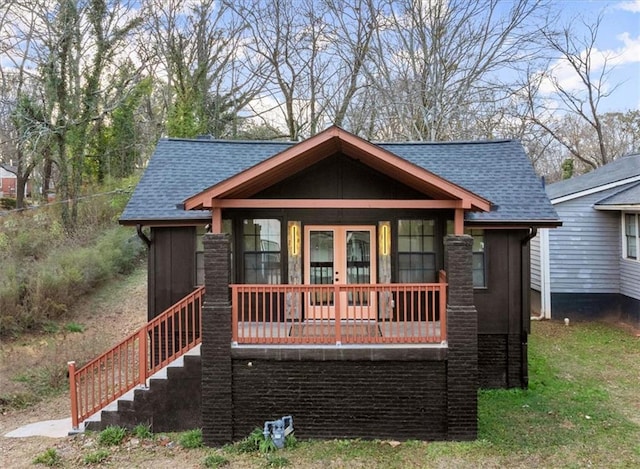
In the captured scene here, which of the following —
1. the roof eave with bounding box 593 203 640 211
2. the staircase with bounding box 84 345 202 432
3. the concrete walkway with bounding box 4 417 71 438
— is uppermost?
the roof eave with bounding box 593 203 640 211

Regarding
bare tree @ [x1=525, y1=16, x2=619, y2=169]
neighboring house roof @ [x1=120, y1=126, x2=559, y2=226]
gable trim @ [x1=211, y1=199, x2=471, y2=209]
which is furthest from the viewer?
bare tree @ [x1=525, y1=16, x2=619, y2=169]

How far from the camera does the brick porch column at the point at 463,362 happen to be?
652 centimetres

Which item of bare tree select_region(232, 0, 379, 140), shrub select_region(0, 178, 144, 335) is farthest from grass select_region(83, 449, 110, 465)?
bare tree select_region(232, 0, 379, 140)

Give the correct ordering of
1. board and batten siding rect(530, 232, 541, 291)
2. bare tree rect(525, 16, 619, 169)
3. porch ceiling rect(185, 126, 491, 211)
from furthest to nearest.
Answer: bare tree rect(525, 16, 619, 169), board and batten siding rect(530, 232, 541, 291), porch ceiling rect(185, 126, 491, 211)

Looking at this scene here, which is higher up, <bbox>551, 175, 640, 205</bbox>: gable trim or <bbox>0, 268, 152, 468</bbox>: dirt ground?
<bbox>551, 175, 640, 205</bbox>: gable trim

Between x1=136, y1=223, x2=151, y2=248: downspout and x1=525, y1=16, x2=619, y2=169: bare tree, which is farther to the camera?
x1=525, y1=16, x2=619, y2=169: bare tree

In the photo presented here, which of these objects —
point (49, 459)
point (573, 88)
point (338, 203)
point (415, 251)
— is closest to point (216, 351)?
point (49, 459)

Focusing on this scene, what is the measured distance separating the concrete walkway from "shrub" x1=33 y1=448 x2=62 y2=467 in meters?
0.82

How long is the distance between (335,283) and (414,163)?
2.83m

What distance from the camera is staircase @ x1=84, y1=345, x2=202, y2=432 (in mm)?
7109

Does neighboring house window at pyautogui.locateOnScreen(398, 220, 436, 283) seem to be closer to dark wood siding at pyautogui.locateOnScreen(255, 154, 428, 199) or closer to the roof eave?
dark wood siding at pyautogui.locateOnScreen(255, 154, 428, 199)

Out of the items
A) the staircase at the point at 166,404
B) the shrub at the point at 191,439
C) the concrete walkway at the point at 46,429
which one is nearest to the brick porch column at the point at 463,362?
the shrub at the point at 191,439

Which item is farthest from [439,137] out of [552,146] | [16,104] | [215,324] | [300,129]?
[16,104]

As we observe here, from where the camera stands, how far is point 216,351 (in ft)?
21.7
